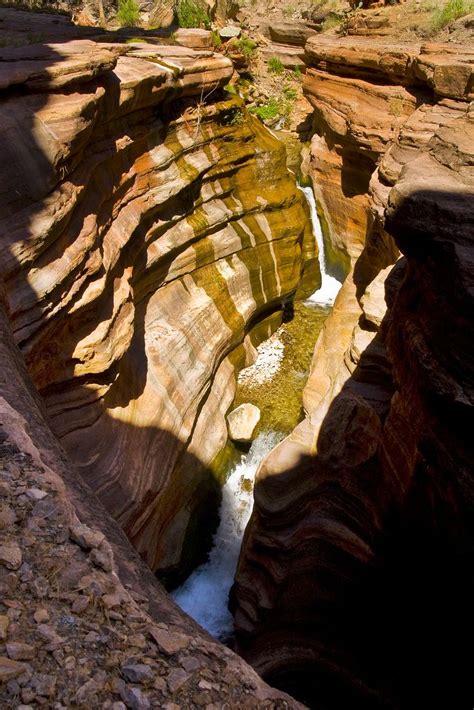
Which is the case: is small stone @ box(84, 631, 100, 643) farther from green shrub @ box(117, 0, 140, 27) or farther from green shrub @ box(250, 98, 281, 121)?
green shrub @ box(117, 0, 140, 27)

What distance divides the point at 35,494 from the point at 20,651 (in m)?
0.75

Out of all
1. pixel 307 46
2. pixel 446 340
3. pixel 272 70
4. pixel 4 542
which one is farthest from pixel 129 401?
pixel 272 70

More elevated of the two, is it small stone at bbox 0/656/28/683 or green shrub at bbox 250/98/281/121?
green shrub at bbox 250/98/281/121

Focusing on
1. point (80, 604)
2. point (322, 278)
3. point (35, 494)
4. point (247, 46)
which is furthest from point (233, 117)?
point (80, 604)

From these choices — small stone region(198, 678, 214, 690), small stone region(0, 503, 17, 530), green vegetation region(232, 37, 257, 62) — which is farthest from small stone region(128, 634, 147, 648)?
green vegetation region(232, 37, 257, 62)

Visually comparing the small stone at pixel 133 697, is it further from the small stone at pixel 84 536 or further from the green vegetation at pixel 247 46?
the green vegetation at pixel 247 46

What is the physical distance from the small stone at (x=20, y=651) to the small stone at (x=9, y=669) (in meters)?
0.02

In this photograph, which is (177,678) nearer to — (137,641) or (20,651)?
(137,641)

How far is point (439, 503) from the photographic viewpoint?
418cm

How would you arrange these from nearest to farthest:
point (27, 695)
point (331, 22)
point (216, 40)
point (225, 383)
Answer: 1. point (27, 695)
2. point (225, 383)
3. point (216, 40)
4. point (331, 22)

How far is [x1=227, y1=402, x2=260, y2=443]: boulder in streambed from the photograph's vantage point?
9199 mm

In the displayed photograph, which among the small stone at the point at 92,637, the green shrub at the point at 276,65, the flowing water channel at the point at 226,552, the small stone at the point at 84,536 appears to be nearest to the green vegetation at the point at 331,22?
the green shrub at the point at 276,65

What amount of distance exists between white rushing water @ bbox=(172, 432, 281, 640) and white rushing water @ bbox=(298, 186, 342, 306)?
446 cm

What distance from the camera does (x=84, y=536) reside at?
2.44m
